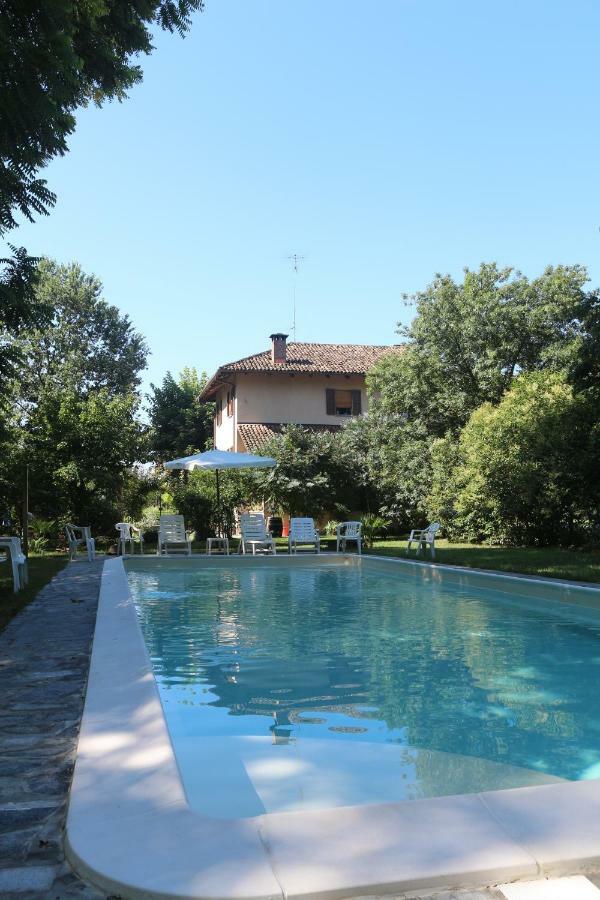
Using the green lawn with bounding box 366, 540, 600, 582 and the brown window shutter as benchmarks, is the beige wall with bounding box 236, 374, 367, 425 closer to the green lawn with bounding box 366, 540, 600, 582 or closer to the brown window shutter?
the brown window shutter

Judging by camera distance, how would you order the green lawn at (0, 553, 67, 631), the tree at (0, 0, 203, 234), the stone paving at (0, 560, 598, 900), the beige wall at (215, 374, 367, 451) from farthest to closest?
the beige wall at (215, 374, 367, 451), the green lawn at (0, 553, 67, 631), the tree at (0, 0, 203, 234), the stone paving at (0, 560, 598, 900)

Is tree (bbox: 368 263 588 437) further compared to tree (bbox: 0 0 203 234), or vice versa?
tree (bbox: 368 263 588 437)

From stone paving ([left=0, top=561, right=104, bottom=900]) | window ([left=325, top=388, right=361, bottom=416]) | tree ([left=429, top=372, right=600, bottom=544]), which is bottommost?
stone paving ([left=0, top=561, right=104, bottom=900])

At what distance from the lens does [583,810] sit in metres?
2.39

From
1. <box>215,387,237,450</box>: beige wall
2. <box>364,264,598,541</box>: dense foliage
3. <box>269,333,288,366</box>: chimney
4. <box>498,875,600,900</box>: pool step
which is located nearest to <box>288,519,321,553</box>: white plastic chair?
<box>364,264,598,541</box>: dense foliage

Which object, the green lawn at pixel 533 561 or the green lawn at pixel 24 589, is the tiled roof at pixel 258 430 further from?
the green lawn at pixel 24 589

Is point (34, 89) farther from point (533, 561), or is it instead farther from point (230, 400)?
point (230, 400)

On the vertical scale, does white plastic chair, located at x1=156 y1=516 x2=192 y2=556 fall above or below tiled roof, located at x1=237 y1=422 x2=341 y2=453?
below

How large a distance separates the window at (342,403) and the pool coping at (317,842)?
29.0 meters

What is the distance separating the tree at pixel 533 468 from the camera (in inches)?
690

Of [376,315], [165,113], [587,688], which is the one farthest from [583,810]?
[376,315]

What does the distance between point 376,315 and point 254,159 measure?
43.5 feet

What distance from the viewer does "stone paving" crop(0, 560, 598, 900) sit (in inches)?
80.6

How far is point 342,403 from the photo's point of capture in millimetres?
31844
